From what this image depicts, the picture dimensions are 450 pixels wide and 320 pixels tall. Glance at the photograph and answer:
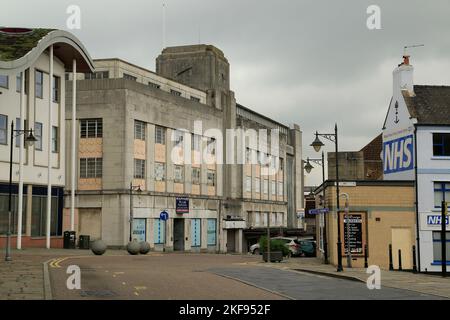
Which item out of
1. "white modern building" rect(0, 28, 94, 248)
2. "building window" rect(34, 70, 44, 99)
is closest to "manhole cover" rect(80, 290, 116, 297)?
"white modern building" rect(0, 28, 94, 248)

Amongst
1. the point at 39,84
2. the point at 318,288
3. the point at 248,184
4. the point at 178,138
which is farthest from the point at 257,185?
the point at 318,288

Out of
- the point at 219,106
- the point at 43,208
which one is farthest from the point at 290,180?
the point at 43,208

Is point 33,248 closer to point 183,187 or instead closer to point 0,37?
point 0,37

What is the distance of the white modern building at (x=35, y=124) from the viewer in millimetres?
44156

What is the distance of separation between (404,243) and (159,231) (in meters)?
28.8

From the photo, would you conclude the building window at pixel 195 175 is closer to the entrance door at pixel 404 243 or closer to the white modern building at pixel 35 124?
the white modern building at pixel 35 124

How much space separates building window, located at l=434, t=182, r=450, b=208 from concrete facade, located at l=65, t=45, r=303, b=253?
88.8 feet

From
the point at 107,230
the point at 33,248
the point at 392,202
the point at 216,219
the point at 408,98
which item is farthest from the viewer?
the point at 216,219

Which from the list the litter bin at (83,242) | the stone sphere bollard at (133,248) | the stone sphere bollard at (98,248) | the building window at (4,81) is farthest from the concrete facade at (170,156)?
the stone sphere bollard at (98,248)

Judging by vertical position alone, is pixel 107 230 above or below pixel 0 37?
below

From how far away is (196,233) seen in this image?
2677 inches

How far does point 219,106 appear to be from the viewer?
252 ft

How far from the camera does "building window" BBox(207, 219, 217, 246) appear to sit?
232 ft
